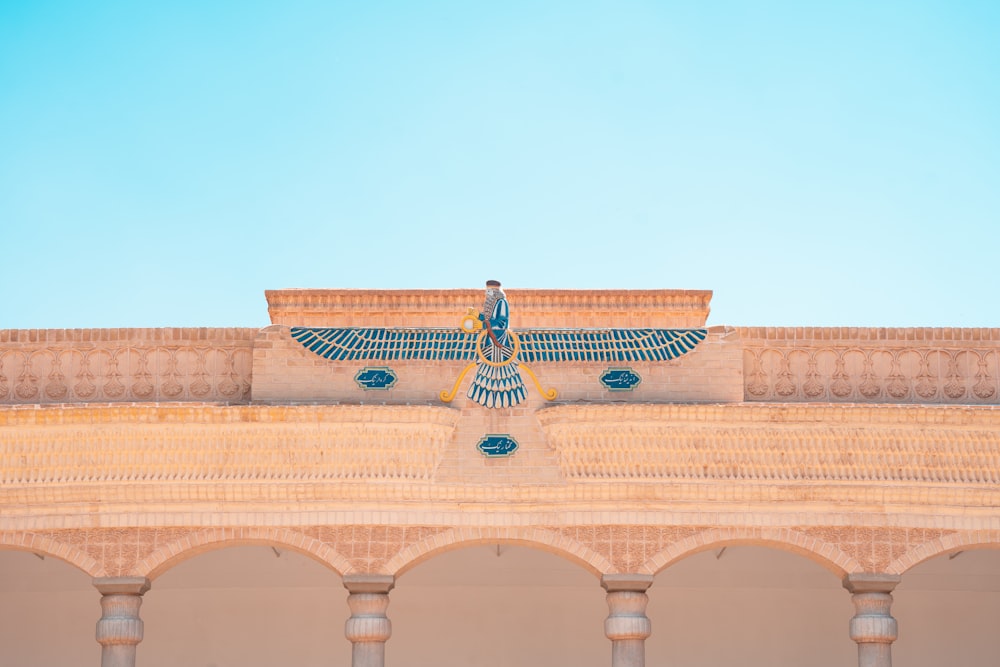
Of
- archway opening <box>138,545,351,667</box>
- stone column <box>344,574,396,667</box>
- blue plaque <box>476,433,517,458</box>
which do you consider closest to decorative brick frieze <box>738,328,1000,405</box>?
blue plaque <box>476,433,517,458</box>

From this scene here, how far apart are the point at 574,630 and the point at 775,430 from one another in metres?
5.02

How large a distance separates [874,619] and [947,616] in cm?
446

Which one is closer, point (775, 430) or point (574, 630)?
point (775, 430)

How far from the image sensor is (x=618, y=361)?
16.6 meters

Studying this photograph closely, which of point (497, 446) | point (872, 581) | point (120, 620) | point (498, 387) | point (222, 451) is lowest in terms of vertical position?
point (120, 620)

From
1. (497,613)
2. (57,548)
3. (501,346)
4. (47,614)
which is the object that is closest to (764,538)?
(501,346)

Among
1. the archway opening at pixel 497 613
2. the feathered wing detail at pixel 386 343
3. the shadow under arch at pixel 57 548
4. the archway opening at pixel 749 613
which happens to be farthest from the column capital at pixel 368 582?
the archway opening at pixel 749 613

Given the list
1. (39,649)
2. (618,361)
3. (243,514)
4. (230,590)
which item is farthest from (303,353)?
(39,649)

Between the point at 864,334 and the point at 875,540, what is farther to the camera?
Answer: the point at 864,334

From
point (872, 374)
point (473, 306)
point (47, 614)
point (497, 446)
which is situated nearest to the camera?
point (497, 446)

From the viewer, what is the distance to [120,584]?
15891 mm

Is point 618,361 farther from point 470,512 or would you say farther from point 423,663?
point 423,663

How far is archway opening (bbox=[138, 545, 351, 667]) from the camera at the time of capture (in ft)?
64.8

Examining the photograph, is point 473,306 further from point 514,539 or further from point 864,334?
point 864,334
